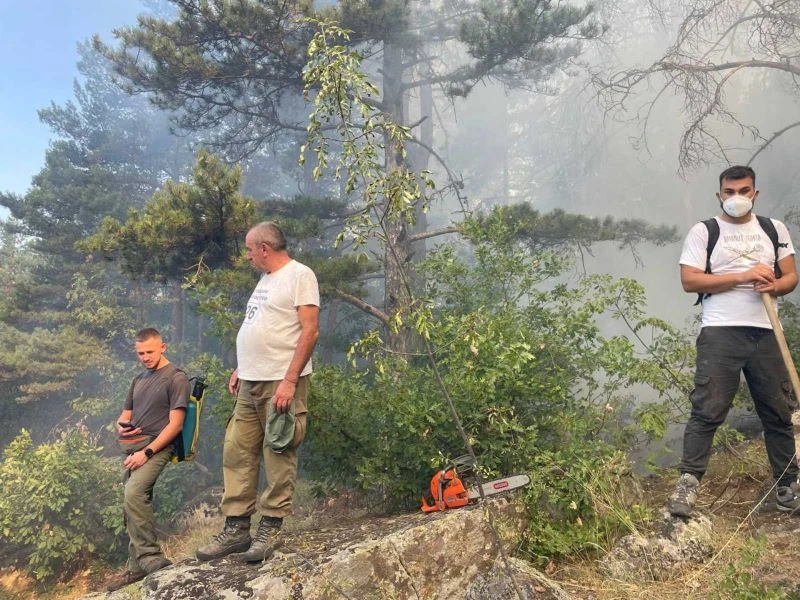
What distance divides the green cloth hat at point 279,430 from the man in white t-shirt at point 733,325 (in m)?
2.17

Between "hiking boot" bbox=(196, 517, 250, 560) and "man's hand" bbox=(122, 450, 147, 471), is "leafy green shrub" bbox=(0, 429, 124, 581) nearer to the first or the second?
"man's hand" bbox=(122, 450, 147, 471)

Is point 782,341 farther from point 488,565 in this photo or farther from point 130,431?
point 130,431

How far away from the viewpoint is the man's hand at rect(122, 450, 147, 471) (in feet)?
10.6

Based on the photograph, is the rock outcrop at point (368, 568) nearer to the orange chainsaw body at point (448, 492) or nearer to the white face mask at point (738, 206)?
the orange chainsaw body at point (448, 492)

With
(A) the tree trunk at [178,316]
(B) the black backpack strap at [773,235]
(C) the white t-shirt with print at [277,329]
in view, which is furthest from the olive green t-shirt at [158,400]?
(A) the tree trunk at [178,316]

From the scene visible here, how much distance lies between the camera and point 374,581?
2.67m

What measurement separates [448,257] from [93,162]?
2124 centimetres

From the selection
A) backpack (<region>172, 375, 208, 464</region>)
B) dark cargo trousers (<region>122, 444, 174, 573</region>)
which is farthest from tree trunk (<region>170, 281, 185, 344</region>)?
dark cargo trousers (<region>122, 444, 174, 573</region>)

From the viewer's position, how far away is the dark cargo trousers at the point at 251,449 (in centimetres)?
294

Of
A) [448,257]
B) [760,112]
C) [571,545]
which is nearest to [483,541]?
[571,545]

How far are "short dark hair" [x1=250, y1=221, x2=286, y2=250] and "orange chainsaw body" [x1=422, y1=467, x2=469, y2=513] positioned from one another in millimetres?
1762

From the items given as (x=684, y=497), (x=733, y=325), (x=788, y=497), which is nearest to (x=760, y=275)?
(x=733, y=325)

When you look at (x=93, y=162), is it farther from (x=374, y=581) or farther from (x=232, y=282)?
(x=374, y=581)

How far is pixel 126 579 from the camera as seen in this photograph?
3.09 meters
